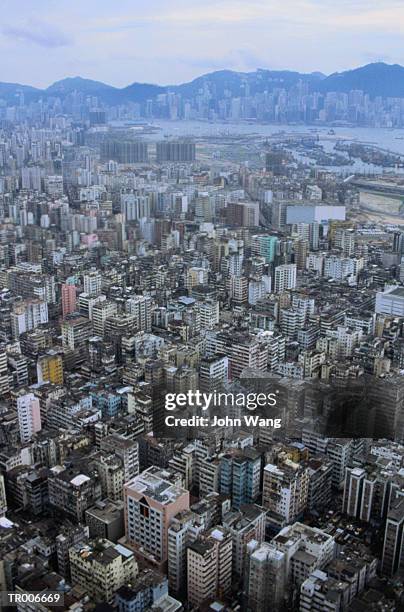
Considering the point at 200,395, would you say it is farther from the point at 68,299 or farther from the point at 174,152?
the point at 174,152

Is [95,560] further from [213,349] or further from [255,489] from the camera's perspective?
[213,349]

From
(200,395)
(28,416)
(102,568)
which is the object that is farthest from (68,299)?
(102,568)

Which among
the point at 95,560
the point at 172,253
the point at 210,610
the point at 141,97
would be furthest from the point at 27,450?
the point at 141,97

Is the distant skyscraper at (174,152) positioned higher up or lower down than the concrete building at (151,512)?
higher up

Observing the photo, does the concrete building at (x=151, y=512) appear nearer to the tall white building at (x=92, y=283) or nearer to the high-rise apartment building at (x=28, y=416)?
the high-rise apartment building at (x=28, y=416)

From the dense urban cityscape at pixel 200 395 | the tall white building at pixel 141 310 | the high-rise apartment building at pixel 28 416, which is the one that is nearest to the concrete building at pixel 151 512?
the dense urban cityscape at pixel 200 395

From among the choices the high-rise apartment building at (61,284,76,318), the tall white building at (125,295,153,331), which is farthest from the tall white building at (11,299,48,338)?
the tall white building at (125,295,153,331)
